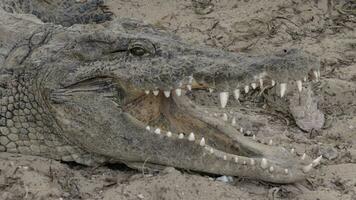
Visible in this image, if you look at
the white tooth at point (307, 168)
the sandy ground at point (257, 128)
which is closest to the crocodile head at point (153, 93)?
the white tooth at point (307, 168)

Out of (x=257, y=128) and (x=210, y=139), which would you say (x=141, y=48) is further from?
(x=257, y=128)

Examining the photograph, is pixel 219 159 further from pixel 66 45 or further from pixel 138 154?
pixel 66 45

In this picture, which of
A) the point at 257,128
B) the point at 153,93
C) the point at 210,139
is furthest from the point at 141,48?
the point at 257,128

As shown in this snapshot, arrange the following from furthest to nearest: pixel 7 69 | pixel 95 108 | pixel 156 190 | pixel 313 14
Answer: pixel 313 14 → pixel 7 69 → pixel 95 108 → pixel 156 190

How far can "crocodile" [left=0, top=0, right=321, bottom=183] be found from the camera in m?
3.76

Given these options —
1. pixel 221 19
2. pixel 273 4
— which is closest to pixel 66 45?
pixel 221 19

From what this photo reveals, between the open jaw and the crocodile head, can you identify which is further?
the open jaw

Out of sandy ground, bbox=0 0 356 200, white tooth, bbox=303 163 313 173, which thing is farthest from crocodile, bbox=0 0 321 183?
sandy ground, bbox=0 0 356 200

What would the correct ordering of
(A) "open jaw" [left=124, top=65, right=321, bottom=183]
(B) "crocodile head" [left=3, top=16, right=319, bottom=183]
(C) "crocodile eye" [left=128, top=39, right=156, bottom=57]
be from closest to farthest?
(B) "crocodile head" [left=3, top=16, right=319, bottom=183], (A) "open jaw" [left=124, top=65, right=321, bottom=183], (C) "crocodile eye" [left=128, top=39, right=156, bottom=57]

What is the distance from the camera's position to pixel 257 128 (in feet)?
15.7

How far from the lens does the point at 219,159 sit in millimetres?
3877

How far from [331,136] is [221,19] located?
2.32 meters

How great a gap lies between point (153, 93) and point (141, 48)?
0.30 meters

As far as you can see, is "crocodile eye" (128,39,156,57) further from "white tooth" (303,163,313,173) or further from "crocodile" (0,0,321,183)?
"white tooth" (303,163,313,173)
